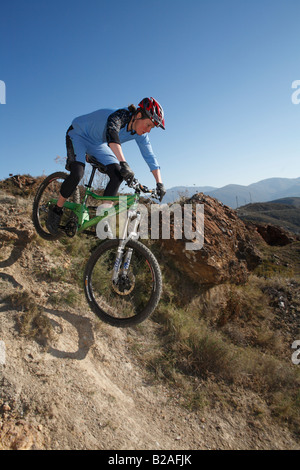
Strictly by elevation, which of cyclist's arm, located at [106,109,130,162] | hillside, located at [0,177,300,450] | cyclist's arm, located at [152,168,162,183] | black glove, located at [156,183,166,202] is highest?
cyclist's arm, located at [106,109,130,162]

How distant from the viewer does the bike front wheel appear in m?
3.43

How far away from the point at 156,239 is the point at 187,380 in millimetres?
3518

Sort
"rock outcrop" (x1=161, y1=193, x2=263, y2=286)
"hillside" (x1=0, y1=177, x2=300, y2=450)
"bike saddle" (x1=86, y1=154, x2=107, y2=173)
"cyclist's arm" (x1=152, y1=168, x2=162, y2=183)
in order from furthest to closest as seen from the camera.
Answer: "rock outcrop" (x1=161, y1=193, x2=263, y2=286)
"bike saddle" (x1=86, y1=154, x2=107, y2=173)
"cyclist's arm" (x1=152, y1=168, x2=162, y2=183)
"hillside" (x1=0, y1=177, x2=300, y2=450)

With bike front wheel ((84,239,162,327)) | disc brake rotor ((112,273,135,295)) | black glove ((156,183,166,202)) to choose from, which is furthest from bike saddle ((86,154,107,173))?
disc brake rotor ((112,273,135,295))

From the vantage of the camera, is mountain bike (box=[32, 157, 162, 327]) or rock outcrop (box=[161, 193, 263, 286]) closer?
mountain bike (box=[32, 157, 162, 327])

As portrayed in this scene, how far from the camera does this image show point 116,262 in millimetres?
3455

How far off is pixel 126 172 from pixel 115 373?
272cm

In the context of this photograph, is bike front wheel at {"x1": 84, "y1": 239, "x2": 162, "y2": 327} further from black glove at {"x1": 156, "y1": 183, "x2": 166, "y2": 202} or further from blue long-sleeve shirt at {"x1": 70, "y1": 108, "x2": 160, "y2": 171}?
blue long-sleeve shirt at {"x1": 70, "y1": 108, "x2": 160, "y2": 171}

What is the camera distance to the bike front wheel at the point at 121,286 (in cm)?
343

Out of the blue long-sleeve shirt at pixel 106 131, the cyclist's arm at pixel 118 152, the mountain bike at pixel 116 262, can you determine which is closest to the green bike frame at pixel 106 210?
the mountain bike at pixel 116 262

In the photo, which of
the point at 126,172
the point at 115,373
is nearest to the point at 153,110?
the point at 126,172
